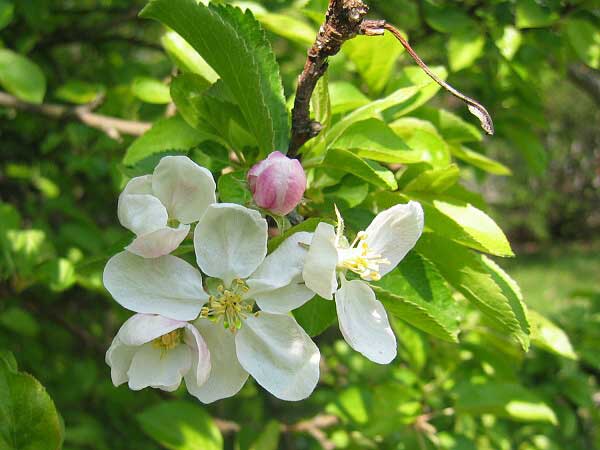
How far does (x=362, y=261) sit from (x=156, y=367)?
9.9 inches

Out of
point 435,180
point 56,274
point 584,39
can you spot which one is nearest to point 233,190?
point 435,180

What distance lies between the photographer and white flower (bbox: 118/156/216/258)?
0.69 metres

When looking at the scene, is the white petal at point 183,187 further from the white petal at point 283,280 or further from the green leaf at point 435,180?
the green leaf at point 435,180

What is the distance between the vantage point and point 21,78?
4.82ft

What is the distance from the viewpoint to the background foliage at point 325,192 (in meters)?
0.84

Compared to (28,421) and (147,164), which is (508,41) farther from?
(28,421)

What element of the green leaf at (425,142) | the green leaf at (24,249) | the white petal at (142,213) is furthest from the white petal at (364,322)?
the green leaf at (24,249)

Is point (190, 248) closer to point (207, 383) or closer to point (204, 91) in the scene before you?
point (207, 383)

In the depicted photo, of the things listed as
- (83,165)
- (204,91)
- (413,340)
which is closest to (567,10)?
(413,340)

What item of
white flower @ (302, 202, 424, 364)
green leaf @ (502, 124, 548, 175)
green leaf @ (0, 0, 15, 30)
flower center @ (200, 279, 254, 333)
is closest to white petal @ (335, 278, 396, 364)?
white flower @ (302, 202, 424, 364)

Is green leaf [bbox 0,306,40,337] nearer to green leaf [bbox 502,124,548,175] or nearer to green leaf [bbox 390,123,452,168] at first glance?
green leaf [bbox 390,123,452,168]

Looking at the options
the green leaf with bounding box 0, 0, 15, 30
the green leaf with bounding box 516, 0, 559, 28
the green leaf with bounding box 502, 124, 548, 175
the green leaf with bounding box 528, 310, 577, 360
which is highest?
the green leaf with bounding box 516, 0, 559, 28

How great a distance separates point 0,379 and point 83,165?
1255mm

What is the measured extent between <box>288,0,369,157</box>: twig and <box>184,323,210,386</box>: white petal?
11.0 inches
